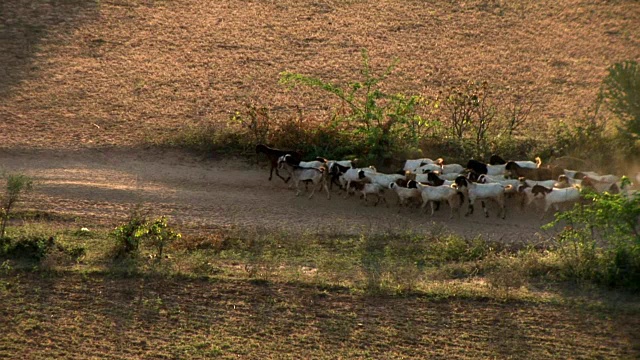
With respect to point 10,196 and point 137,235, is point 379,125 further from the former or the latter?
point 10,196

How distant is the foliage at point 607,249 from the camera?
13.9m

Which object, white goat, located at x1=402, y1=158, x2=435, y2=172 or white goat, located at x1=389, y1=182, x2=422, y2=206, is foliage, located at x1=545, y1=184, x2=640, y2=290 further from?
white goat, located at x1=402, y1=158, x2=435, y2=172

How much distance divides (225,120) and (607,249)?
401 inches

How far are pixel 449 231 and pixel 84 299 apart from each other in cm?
654

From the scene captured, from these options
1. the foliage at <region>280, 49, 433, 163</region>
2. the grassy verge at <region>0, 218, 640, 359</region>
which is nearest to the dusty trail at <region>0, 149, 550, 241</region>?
the grassy verge at <region>0, 218, 640, 359</region>

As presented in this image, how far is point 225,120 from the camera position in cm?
2195

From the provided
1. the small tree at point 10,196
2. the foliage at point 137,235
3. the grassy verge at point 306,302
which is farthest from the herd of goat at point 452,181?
the small tree at point 10,196

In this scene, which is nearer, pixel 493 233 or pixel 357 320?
pixel 357 320

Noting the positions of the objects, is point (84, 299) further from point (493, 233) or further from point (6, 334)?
point (493, 233)

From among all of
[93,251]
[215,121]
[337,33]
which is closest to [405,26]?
[337,33]

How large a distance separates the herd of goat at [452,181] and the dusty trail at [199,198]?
0.33 m

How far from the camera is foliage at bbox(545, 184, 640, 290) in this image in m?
13.9

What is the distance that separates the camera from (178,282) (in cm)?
1388

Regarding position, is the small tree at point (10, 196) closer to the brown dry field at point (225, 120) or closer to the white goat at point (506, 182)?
the brown dry field at point (225, 120)
